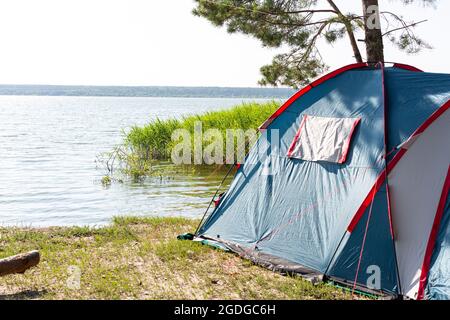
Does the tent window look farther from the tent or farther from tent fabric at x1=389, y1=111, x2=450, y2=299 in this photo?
tent fabric at x1=389, y1=111, x2=450, y2=299

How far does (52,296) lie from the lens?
604 cm

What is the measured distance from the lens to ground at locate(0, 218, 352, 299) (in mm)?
6113

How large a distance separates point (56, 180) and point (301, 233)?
11620mm

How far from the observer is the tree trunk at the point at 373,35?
368 inches

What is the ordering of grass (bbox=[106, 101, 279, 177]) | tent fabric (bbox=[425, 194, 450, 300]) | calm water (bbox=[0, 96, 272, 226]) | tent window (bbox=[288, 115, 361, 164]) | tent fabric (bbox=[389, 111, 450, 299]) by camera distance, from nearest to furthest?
1. tent fabric (bbox=[425, 194, 450, 300])
2. tent fabric (bbox=[389, 111, 450, 299])
3. tent window (bbox=[288, 115, 361, 164])
4. calm water (bbox=[0, 96, 272, 226])
5. grass (bbox=[106, 101, 279, 177])

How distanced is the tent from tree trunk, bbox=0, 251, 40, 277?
226 cm

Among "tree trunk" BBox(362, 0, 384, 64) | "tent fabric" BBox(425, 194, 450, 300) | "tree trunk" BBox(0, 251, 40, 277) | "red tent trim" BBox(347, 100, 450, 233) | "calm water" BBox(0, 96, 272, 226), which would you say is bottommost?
"calm water" BBox(0, 96, 272, 226)

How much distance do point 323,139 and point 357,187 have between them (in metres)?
0.74

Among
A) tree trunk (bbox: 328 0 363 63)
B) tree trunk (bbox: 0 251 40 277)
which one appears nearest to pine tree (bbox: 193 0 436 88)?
tree trunk (bbox: 328 0 363 63)

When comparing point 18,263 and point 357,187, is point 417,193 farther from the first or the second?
point 18,263

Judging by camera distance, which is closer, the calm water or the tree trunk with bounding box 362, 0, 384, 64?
the tree trunk with bounding box 362, 0, 384, 64

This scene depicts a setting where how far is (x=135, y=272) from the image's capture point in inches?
268

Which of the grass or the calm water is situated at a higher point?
the grass
